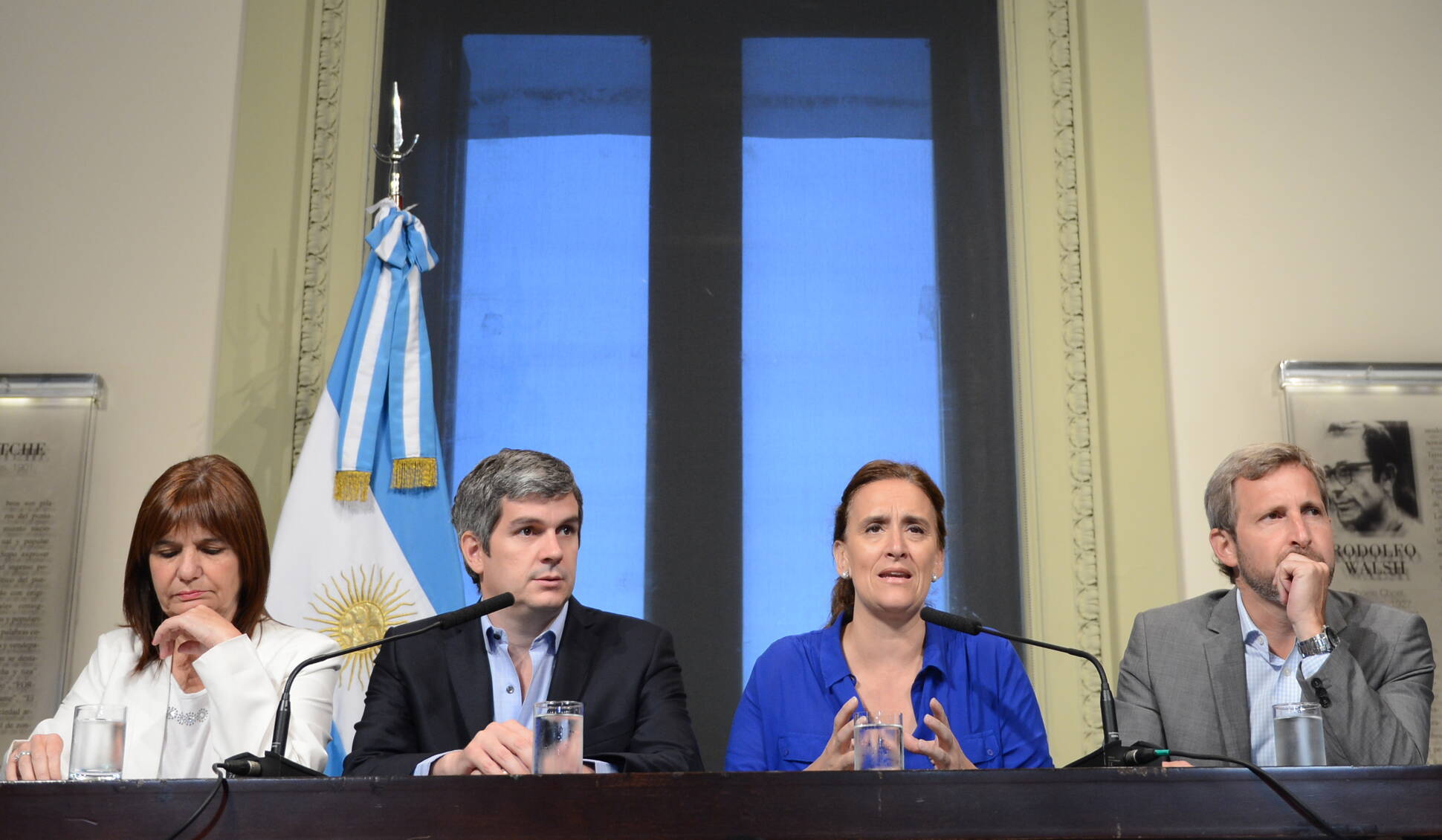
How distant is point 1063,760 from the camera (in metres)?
3.75

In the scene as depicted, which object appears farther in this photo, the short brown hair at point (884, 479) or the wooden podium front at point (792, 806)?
the short brown hair at point (884, 479)

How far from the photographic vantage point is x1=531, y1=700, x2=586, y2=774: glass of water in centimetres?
196

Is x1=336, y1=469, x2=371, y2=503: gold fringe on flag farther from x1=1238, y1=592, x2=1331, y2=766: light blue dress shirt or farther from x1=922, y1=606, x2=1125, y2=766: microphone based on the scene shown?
x1=1238, y1=592, x2=1331, y2=766: light blue dress shirt

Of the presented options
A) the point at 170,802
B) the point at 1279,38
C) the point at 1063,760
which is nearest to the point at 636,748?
the point at 170,802

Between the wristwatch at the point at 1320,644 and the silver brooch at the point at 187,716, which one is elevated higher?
the wristwatch at the point at 1320,644

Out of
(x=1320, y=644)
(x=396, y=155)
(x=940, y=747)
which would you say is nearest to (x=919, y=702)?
(x=940, y=747)

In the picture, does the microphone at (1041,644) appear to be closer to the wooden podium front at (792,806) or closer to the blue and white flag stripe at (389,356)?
the wooden podium front at (792,806)

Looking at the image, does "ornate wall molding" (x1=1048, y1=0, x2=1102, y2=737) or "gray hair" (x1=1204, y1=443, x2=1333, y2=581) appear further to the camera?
"ornate wall molding" (x1=1048, y1=0, x2=1102, y2=737)

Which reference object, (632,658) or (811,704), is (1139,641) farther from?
(632,658)

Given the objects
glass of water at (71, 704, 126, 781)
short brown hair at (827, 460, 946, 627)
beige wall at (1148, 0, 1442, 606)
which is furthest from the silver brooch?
beige wall at (1148, 0, 1442, 606)

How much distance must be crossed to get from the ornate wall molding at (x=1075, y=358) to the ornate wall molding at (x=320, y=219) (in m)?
2.15

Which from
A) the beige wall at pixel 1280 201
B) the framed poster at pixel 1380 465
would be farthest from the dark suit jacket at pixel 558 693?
the framed poster at pixel 1380 465

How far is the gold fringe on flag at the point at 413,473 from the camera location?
3.55 metres

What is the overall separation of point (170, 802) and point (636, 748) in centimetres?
100
